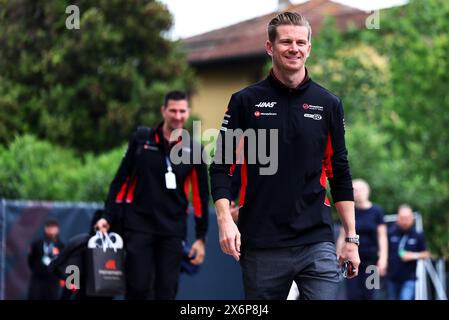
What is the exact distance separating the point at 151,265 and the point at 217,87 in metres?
25.8

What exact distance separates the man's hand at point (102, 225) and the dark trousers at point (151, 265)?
213 mm

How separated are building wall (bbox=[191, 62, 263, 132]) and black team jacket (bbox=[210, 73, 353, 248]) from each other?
90.9 feet

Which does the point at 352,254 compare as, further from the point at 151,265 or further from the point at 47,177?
the point at 47,177

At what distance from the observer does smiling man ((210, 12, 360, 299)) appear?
5.73 m

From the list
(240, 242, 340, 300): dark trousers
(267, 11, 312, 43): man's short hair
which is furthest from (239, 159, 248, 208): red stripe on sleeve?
(267, 11, 312, 43): man's short hair

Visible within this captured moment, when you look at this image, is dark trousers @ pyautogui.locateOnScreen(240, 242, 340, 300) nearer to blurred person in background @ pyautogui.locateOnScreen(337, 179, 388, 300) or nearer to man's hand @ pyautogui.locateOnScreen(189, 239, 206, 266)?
man's hand @ pyautogui.locateOnScreen(189, 239, 206, 266)

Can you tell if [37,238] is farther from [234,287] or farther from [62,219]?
[234,287]

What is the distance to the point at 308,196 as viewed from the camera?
5.80 metres

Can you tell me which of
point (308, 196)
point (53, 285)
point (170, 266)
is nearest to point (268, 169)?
point (308, 196)

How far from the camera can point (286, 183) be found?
18.9 feet

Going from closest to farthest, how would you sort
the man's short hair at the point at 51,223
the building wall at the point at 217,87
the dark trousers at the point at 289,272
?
the dark trousers at the point at 289,272, the man's short hair at the point at 51,223, the building wall at the point at 217,87

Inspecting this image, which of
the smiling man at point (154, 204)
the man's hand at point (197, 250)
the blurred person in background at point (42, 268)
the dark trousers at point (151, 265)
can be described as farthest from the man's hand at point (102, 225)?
the blurred person in background at point (42, 268)

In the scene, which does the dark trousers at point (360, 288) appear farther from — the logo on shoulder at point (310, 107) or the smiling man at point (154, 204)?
the logo on shoulder at point (310, 107)

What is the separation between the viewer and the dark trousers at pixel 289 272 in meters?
5.72
